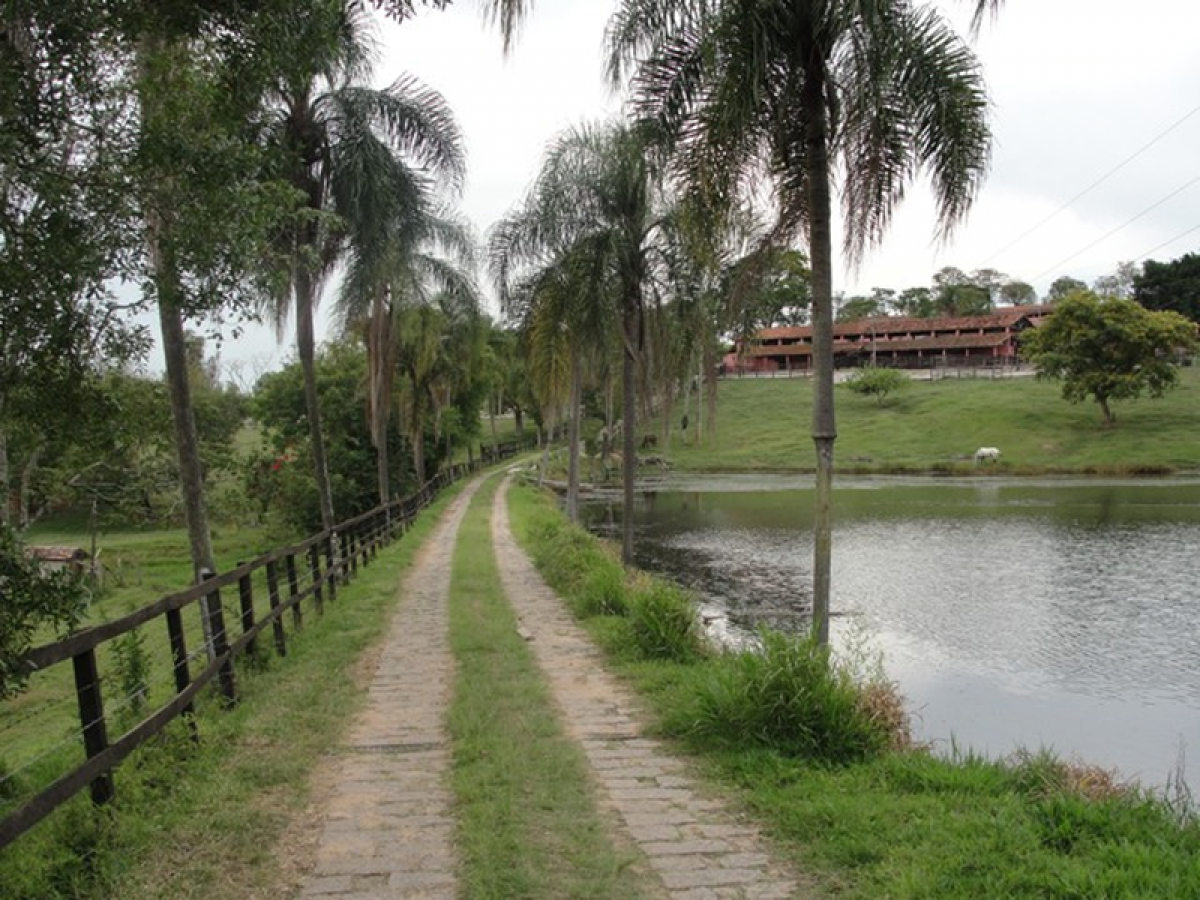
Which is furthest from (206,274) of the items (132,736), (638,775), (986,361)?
(986,361)

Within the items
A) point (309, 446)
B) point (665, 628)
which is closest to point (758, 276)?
point (665, 628)

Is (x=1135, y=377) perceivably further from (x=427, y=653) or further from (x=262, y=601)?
(x=427, y=653)

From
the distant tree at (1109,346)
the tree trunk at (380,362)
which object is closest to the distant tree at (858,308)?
the distant tree at (1109,346)

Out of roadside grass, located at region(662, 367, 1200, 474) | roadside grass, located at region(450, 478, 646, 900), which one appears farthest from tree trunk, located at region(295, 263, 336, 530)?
roadside grass, located at region(662, 367, 1200, 474)

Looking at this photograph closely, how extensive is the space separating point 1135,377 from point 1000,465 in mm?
10856

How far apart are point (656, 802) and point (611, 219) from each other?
42.7 feet

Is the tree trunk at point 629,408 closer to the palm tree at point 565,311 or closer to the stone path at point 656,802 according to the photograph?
the palm tree at point 565,311

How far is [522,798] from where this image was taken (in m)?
4.96

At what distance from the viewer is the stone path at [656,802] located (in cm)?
399

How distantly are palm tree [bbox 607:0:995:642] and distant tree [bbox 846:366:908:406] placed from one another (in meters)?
66.5

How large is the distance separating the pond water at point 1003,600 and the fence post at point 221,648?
248 inches

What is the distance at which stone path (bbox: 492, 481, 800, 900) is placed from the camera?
3992 millimetres

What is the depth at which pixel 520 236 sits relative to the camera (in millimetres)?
18109

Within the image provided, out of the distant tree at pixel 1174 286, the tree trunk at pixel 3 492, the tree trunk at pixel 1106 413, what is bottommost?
the tree trunk at pixel 1106 413
